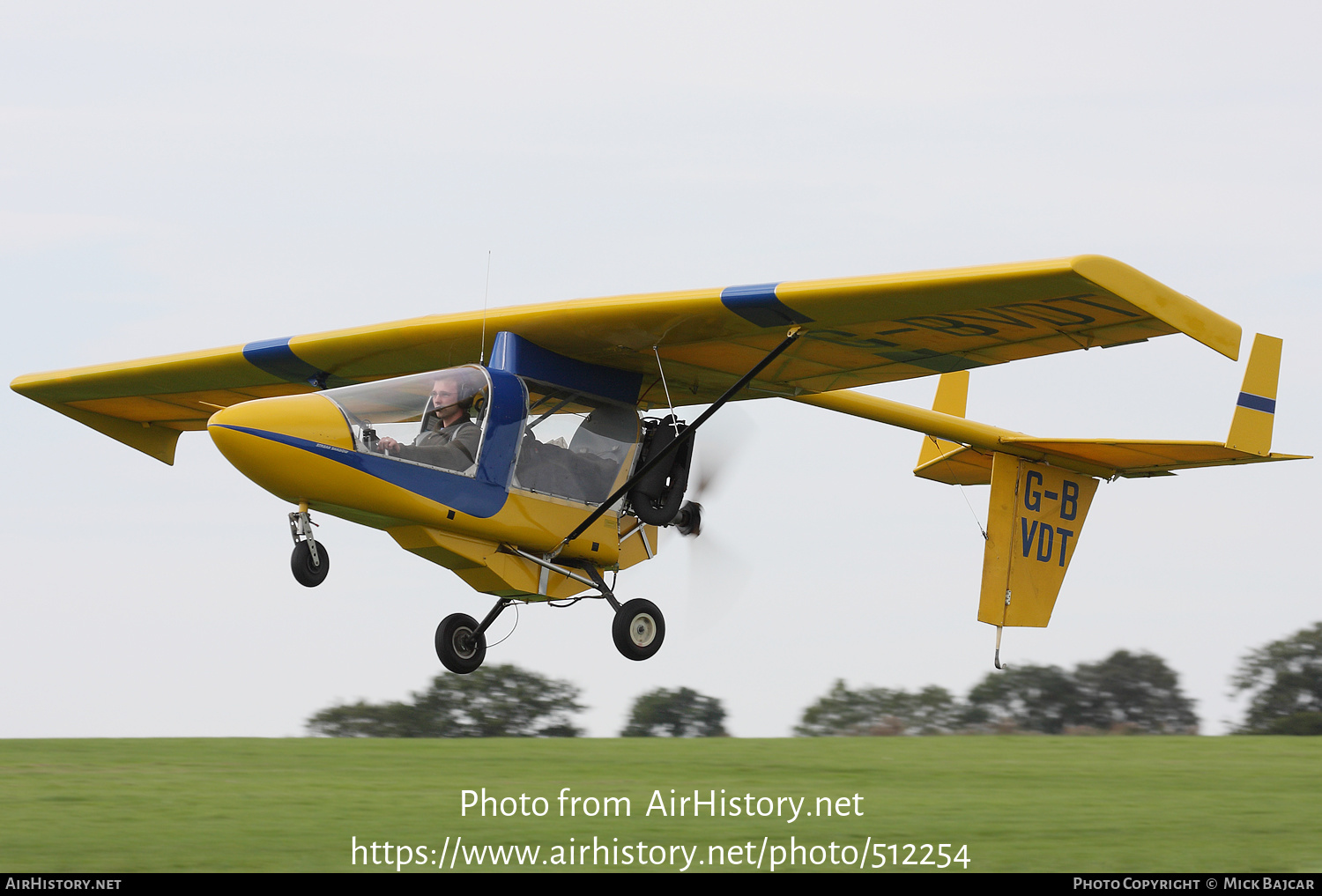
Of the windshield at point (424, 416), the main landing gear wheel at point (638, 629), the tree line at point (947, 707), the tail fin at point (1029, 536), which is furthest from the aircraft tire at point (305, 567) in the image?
the tree line at point (947, 707)

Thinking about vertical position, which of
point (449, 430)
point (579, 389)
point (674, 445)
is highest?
point (579, 389)

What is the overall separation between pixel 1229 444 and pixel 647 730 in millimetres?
16975

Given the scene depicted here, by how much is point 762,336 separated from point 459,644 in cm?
362

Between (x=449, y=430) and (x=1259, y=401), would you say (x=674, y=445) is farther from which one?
(x=1259, y=401)

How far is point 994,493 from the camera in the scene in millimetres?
16188

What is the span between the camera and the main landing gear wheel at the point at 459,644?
40.3 ft

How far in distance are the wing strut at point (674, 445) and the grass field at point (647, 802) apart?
7.28 feet

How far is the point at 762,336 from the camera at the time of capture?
39.3ft

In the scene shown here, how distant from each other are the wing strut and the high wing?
0.18 metres

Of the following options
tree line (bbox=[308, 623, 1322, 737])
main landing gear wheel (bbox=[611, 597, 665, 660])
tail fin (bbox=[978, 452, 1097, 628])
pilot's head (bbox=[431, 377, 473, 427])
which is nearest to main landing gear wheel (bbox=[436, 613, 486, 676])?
main landing gear wheel (bbox=[611, 597, 665, 660])

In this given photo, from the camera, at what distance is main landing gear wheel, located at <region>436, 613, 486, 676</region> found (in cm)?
1227

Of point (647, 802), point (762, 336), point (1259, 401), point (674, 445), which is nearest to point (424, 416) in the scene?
point (674, 445)

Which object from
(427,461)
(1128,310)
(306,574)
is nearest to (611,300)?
(427,461)

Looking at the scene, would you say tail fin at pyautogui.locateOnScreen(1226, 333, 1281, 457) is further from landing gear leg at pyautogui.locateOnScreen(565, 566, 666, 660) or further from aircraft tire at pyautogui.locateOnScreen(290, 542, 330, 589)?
aircraft tire at pyautogui.locateOnScreen(290, 542, 330, 589)
